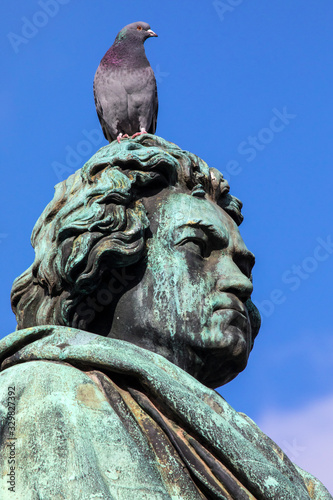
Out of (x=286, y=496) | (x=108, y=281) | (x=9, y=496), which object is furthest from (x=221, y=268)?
(x=9, y=496)

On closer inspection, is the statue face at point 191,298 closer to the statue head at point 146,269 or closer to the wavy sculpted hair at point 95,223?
the statue head at point 146,269

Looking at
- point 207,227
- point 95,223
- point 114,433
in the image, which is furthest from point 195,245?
point 114,433

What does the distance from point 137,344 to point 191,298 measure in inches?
16.8

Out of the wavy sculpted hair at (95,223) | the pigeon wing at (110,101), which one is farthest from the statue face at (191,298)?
the pigeon wing at (110,101)

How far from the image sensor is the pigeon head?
1459 centimetres

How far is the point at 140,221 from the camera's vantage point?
6742mm

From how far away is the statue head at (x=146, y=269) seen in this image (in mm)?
6535

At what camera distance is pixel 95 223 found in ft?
21.6

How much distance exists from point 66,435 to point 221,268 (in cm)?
184

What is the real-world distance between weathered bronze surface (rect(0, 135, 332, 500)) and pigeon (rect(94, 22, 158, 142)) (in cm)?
537

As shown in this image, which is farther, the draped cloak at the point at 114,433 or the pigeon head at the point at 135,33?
the pigeon head at the point at 135,33

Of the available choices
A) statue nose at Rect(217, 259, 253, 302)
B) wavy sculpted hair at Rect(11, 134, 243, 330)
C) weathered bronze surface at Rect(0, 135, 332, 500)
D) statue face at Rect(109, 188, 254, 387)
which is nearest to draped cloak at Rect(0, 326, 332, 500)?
weathered bronze surface at Rect(0, 135, 332, 500)

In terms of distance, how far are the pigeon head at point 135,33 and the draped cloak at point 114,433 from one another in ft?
30.0

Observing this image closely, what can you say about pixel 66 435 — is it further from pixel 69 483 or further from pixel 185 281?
pixel 185 281
